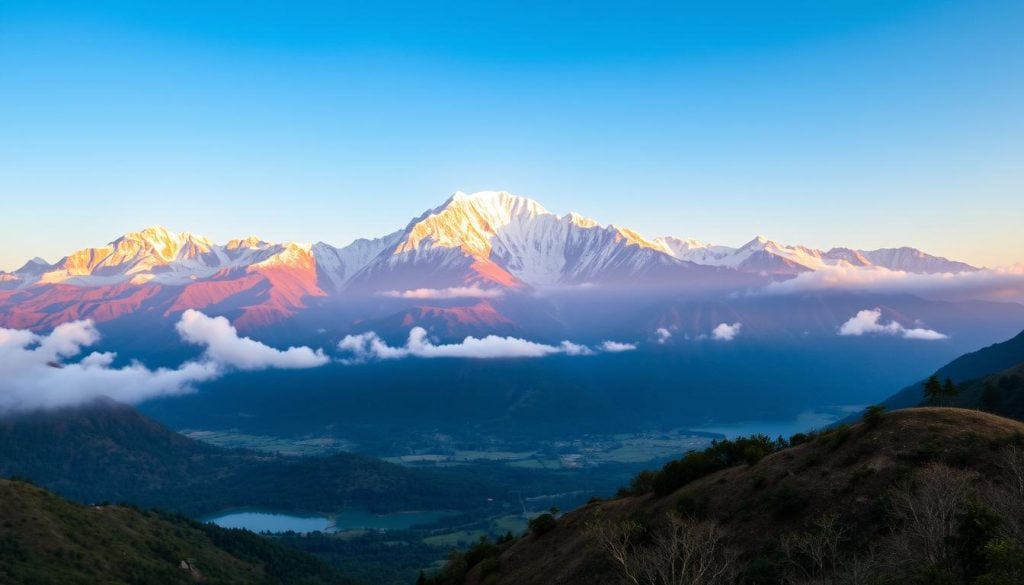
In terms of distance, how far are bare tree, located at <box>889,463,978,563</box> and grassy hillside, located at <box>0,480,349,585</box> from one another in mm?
133887

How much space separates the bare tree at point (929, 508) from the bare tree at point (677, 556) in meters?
10.8

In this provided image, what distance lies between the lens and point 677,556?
42.9 meters

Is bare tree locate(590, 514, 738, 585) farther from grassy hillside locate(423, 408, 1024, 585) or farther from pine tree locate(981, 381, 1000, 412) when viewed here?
pine tree locate(981, 381, 1000, 412)

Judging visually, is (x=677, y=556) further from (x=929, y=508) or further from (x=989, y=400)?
(x=989, y=400)

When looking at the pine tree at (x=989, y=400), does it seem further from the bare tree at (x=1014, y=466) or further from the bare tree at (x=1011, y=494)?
the bare tree at (x=1011, y=494)

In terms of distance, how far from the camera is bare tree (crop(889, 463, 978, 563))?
36719 mm

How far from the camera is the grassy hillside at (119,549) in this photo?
126000 millimetres

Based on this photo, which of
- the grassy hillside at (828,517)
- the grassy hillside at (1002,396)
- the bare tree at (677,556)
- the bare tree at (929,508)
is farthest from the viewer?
the grassy hillside at (1002,396)

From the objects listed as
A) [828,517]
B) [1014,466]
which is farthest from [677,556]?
[1014,466]

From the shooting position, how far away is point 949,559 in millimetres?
35281

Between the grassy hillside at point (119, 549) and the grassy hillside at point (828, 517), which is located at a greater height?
the grassy hillside at point (828, 517)

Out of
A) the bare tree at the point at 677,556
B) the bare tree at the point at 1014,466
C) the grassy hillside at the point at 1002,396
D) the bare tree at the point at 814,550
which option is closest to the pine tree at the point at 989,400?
the grassy hillside at the point at 1002,396

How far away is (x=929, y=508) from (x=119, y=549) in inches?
6255

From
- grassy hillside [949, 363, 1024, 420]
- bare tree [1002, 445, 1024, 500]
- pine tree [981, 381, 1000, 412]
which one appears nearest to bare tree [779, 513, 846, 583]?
bare tree [1002, 445, 1024, 500]
